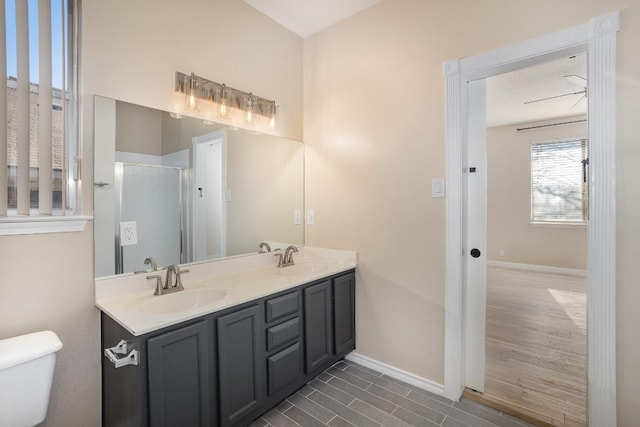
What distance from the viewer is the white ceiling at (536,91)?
3.23 meters

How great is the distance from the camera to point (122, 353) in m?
1.35

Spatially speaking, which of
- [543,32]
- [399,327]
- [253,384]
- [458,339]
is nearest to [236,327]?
[253,384]

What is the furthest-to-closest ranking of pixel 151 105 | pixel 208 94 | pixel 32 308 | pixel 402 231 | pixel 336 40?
pixel 336 40, pixel 402 231, pixel 208 94, pixel 151 105, pixel 32 308

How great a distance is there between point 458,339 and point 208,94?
7.51ft

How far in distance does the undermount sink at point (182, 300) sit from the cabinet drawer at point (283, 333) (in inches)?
14.3

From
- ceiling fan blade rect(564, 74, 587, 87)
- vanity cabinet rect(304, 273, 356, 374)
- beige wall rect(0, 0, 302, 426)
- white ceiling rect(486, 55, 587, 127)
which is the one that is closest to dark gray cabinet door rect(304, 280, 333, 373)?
vanity cabinet rect(304, 273, 356, 374)

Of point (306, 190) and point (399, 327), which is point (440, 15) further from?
point (399, 327)

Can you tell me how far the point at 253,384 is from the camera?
67.2 inches

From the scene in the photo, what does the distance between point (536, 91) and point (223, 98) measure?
3.93 metres

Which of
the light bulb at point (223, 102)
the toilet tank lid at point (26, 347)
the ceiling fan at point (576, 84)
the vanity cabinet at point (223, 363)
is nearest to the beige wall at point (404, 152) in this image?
the vanity cabinet at point (223, 363)

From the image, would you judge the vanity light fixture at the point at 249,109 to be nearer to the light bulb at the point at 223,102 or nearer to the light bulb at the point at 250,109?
the light bulb at the point at 250,109

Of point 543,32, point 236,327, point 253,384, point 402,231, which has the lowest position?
point 253,384

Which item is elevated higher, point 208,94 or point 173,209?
point 208,94

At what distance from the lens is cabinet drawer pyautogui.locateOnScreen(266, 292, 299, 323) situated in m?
1.80
